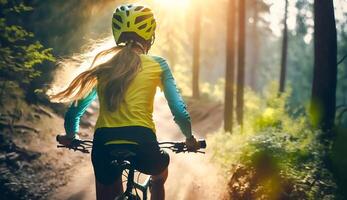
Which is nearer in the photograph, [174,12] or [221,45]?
[174,12]

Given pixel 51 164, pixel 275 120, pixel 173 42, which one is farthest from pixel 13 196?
pixel 173 42

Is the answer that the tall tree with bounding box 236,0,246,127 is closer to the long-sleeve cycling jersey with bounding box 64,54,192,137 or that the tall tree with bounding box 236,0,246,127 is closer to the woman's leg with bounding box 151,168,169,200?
the long-sleeve cycling jersey with bounding box 64,54,192,137

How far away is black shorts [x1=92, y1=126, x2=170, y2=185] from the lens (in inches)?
147

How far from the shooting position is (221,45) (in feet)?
254

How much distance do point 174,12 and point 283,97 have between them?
40.0 ft

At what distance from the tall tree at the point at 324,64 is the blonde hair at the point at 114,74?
8002 millimetres

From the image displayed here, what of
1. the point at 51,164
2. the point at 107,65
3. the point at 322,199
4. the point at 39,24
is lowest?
the point at 51,164

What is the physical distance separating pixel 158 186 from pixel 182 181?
7.73 m

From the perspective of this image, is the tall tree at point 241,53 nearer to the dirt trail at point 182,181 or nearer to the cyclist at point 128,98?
the dirt trail at point 182,181

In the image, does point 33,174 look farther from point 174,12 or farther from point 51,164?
point 174,12

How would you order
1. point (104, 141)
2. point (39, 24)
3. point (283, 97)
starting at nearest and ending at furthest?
1. point (104, 141)
2. point (39, 24)
3. point (283, 97)

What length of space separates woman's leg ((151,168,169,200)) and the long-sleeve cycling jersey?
0.47 meters

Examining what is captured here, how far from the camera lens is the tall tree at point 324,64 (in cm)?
1096

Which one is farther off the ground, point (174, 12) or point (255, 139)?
point (174, 12)
